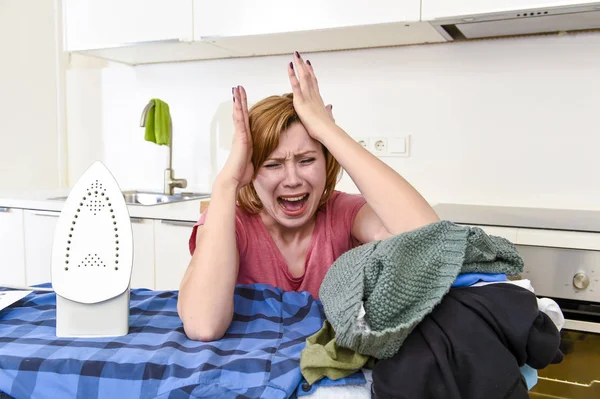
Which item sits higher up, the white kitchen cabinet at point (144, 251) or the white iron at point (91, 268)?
the white iron at point (91, 268)

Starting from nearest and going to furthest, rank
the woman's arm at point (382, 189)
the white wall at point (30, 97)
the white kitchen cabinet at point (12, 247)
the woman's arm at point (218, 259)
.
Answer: the woman's arm at point (218, 259)
the woman's arm at point (382, 189)
the white kitchen cabinet at point (12, 247)
the white wall at point (30, 97)

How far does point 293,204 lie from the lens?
115 cm

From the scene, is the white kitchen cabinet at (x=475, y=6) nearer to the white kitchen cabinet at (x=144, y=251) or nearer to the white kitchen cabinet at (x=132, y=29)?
the white kitchen cabinet at (x=132, y=29)

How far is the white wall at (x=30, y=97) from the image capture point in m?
2.40

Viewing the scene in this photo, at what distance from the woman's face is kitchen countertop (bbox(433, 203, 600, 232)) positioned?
60cm

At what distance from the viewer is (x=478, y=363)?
1.92 ft

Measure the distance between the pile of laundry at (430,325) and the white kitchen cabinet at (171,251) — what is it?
127cm

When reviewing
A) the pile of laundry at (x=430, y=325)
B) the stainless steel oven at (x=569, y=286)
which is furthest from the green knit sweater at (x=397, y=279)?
the stainless steel oven at (x=569, y=286)

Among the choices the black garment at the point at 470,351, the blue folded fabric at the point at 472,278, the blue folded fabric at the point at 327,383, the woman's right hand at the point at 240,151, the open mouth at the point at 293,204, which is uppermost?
the woman's right hand at the point at 240,151

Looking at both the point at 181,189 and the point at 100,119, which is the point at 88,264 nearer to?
the point at 181,189

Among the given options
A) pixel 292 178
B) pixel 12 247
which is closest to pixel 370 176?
pixel 292 178

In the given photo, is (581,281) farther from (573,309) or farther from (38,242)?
(38,242)

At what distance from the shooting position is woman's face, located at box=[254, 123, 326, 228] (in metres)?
1.12

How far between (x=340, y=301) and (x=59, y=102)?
95.6 inches
